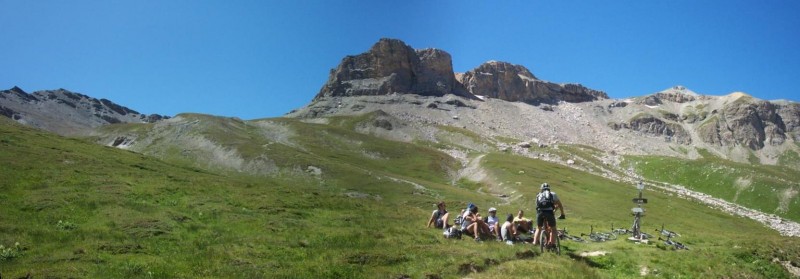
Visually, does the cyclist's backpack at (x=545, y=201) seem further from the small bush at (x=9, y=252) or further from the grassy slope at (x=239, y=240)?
the small bush at (x=9, y=252)

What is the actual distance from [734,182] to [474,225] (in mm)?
131106

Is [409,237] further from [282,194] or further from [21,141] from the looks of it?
[21,141]

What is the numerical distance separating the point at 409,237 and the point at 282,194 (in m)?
19.9

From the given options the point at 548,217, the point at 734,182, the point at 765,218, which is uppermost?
the point at 734,182

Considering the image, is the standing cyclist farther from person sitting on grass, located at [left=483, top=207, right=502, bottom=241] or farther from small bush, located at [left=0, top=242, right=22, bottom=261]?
small bush, located at [left=0, top=242, right=22, bottom=261]

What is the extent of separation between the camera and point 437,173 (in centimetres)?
11312

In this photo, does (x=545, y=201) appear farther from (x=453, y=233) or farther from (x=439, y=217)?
(x=439, y=217)

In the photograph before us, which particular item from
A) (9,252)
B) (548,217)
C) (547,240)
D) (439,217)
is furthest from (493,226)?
(9,252)

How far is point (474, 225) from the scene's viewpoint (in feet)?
88.0

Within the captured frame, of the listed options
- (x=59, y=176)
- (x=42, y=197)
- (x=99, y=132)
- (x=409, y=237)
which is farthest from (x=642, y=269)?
(x=99, y=132)

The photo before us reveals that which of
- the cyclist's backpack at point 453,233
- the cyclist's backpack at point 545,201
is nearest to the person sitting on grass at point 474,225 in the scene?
the cyclist's backpack at point 453,233

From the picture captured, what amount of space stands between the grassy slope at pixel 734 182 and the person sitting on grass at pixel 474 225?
10894 cm

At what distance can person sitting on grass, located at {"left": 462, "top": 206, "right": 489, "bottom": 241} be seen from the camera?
86.9ft

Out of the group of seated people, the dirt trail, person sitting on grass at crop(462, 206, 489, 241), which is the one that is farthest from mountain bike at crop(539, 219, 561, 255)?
the dirt trail
